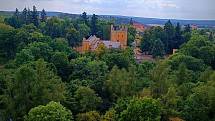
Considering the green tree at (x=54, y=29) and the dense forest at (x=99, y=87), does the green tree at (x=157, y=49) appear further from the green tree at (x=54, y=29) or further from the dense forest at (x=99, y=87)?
the green tree at (x=54, y=29)

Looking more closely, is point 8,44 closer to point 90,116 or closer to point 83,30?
point 83,30

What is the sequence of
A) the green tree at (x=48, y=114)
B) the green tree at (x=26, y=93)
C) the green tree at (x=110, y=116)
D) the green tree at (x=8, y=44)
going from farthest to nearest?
1. the green tree at (x=8, y=44)
2. the green tree at (x=26, y=93)
3. the green tree at (x=110, y=116)
4. the green tree at (x=48, y=114)

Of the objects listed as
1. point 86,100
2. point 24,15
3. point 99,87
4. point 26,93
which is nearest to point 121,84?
point 99,87

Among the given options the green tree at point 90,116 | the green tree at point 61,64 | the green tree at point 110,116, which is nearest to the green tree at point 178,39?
the green tree at point 61,64

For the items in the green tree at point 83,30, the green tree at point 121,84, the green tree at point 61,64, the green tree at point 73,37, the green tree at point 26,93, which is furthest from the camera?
the green tree at point 83,30

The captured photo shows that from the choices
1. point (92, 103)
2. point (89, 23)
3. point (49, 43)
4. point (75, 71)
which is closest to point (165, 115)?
point (92, 103)

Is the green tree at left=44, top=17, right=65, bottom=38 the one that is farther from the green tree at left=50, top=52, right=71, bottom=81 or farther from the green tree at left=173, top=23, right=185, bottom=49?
the green tree at left=50, top=52, right=71, bottom=81

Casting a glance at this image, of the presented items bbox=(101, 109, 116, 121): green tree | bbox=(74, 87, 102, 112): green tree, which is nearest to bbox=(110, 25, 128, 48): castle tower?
bbox=(74, 87, 102, 112): green tree
